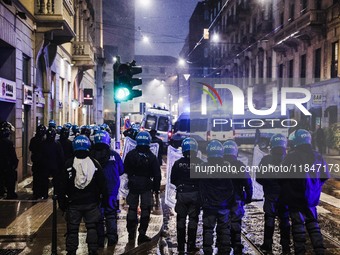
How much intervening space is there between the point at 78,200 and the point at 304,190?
3099 mm

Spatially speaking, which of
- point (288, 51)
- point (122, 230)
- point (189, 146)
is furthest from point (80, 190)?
point (288, 51)

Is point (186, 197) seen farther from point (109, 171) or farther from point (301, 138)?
point (301, 138)

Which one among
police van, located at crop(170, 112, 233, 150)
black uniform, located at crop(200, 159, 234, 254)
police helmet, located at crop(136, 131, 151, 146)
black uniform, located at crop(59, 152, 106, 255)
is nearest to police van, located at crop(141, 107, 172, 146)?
police van, located at crop(170, 112, 233, 150)

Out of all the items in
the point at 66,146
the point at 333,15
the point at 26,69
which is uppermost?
the point at 333,15

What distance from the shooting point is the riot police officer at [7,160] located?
37.0 feet

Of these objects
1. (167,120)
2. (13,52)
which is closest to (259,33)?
(167,120)

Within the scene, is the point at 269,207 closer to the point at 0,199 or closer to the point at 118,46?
the point at 0,199

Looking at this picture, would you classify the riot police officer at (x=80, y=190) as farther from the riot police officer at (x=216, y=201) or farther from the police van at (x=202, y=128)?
the police van at (x=202, y=128)

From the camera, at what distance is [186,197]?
7270 millimetres

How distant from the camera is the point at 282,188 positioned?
6.73m

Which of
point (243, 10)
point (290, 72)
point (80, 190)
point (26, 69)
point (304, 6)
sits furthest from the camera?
point (243, 10)

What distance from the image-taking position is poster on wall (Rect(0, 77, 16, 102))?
42.6 ft

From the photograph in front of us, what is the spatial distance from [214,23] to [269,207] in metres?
66.1

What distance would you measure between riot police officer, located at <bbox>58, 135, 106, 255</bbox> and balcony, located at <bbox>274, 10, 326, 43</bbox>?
2702 cm
